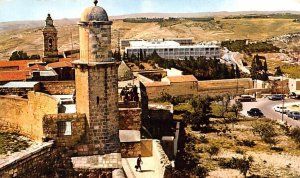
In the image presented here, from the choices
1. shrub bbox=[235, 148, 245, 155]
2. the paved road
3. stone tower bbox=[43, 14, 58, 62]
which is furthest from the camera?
stone tower bbox=[43, 14, 58, 62]

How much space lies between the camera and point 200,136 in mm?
25797

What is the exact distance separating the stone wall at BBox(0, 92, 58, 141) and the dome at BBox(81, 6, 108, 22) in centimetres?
456

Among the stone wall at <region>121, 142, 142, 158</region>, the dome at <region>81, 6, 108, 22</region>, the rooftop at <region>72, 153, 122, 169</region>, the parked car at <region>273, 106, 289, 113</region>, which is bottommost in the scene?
the parked car at <region>273, 106, 289, 113</region>

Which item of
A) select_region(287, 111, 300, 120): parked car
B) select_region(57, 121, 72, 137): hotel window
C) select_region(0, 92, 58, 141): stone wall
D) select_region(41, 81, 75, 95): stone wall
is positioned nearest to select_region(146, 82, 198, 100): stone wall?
select_region(287, 111, 300, 120): parked car

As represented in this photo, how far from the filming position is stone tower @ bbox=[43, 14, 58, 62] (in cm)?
3350

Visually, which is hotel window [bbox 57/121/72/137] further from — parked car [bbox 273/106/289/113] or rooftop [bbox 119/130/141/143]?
parked car [bbox 273/106/289/113]

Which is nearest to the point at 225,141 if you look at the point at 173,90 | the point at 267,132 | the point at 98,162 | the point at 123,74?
the point at 267,132

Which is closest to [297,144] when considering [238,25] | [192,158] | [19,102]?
[192,158]

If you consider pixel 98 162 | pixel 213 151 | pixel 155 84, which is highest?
pixel 98 162

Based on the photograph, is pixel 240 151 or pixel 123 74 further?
pixel 123 74

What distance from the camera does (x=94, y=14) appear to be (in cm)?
1005

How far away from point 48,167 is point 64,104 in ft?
20.9

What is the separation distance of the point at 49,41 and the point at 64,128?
25.0m

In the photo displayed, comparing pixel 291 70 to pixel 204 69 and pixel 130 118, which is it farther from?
pixel 130 118
